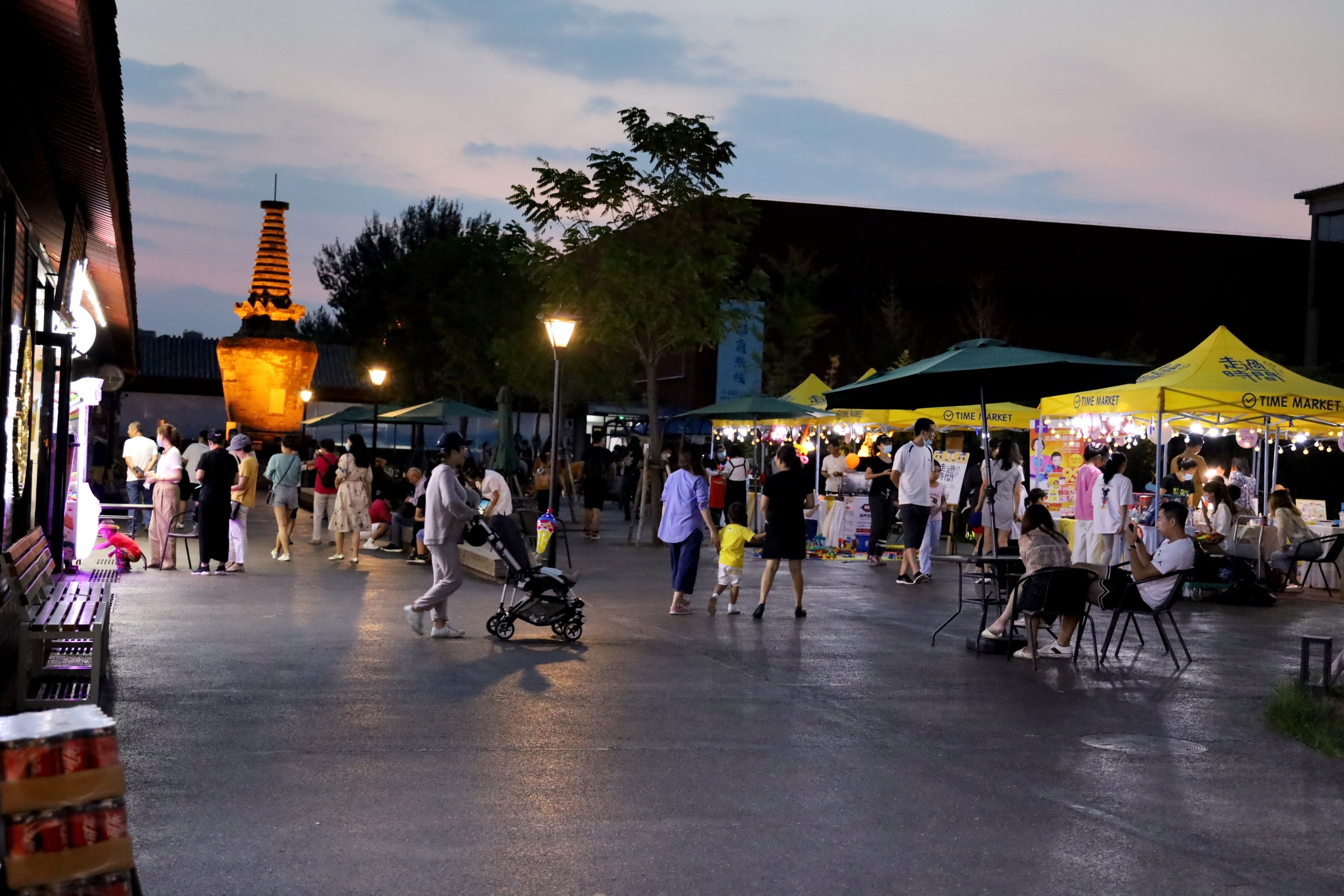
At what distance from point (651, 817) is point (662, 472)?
1943 centimetres

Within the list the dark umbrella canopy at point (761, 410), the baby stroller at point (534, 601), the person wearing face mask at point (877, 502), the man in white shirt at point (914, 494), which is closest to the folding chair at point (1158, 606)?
the baby stroller at point (534, 601)

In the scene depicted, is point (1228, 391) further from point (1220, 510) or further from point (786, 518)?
point (786, 518)

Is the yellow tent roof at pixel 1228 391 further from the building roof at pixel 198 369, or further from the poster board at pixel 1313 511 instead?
the building roof at pixel 198 369

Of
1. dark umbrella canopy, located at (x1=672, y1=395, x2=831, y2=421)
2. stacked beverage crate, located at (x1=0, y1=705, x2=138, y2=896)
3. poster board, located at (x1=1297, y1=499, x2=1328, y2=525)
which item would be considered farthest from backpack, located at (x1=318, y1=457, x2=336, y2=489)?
stacked beverage crate, located at (x1=0, y1=705, x2=138, y2=896)

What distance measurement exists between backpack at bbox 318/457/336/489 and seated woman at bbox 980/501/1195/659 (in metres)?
12.1

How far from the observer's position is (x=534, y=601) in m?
11.6

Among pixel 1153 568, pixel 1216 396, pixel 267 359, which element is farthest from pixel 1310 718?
pixel 267 359

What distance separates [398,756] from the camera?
7.02 metres

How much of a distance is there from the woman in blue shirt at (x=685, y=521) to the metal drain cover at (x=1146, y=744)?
233 inches

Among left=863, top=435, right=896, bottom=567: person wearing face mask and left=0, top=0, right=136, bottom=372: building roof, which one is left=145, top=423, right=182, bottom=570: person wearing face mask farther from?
left=863, top=435, right=896, bottom=567: person wearing face mask

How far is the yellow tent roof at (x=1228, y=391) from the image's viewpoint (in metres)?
16.8

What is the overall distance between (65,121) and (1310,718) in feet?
25.5

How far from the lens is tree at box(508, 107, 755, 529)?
2409 centimetres

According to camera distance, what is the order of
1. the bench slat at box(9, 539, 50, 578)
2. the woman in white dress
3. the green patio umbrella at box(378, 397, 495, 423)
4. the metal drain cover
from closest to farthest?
the metal drain cover → the bench slat at box(9, 539, 50, 578) → the woman in white dress → the green patio umbrella at box(378, 397, 495, 423)
